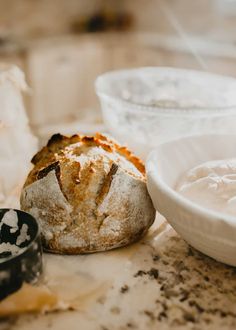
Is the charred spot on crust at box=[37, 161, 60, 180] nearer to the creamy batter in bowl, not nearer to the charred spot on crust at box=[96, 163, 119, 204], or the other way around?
the charred spot on crust at box=[96, 163, 119, 204]

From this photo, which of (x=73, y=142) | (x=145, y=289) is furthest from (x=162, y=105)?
(x=145, y=289)

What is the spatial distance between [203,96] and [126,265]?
0.72m

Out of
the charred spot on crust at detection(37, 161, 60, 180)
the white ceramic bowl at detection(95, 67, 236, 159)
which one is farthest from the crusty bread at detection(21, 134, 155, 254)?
the white ceramic bowl at detection(95, 67, 236, 159)

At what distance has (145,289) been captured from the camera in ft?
2.64

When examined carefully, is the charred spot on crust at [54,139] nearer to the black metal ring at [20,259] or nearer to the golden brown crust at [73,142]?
the golden brown crust at [73,142]

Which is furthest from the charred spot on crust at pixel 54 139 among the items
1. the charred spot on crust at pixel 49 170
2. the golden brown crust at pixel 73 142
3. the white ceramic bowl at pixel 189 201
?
the white ceramic bowl at pixel 189 201

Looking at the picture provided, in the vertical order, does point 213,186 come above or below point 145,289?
above

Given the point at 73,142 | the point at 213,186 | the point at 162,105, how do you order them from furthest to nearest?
1. the point at 162,105
2. the point at 73,142
3. the point at 213,186

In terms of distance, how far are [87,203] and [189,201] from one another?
0.22 m

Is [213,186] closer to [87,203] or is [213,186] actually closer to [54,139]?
[87,203]

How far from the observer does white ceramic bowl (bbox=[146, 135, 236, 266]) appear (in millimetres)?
742

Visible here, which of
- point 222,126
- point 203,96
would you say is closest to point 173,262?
point 222,126

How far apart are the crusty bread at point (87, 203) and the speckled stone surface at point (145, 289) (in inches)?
1.5

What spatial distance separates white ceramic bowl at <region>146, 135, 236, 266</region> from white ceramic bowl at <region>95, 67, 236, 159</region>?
0.26 feet
